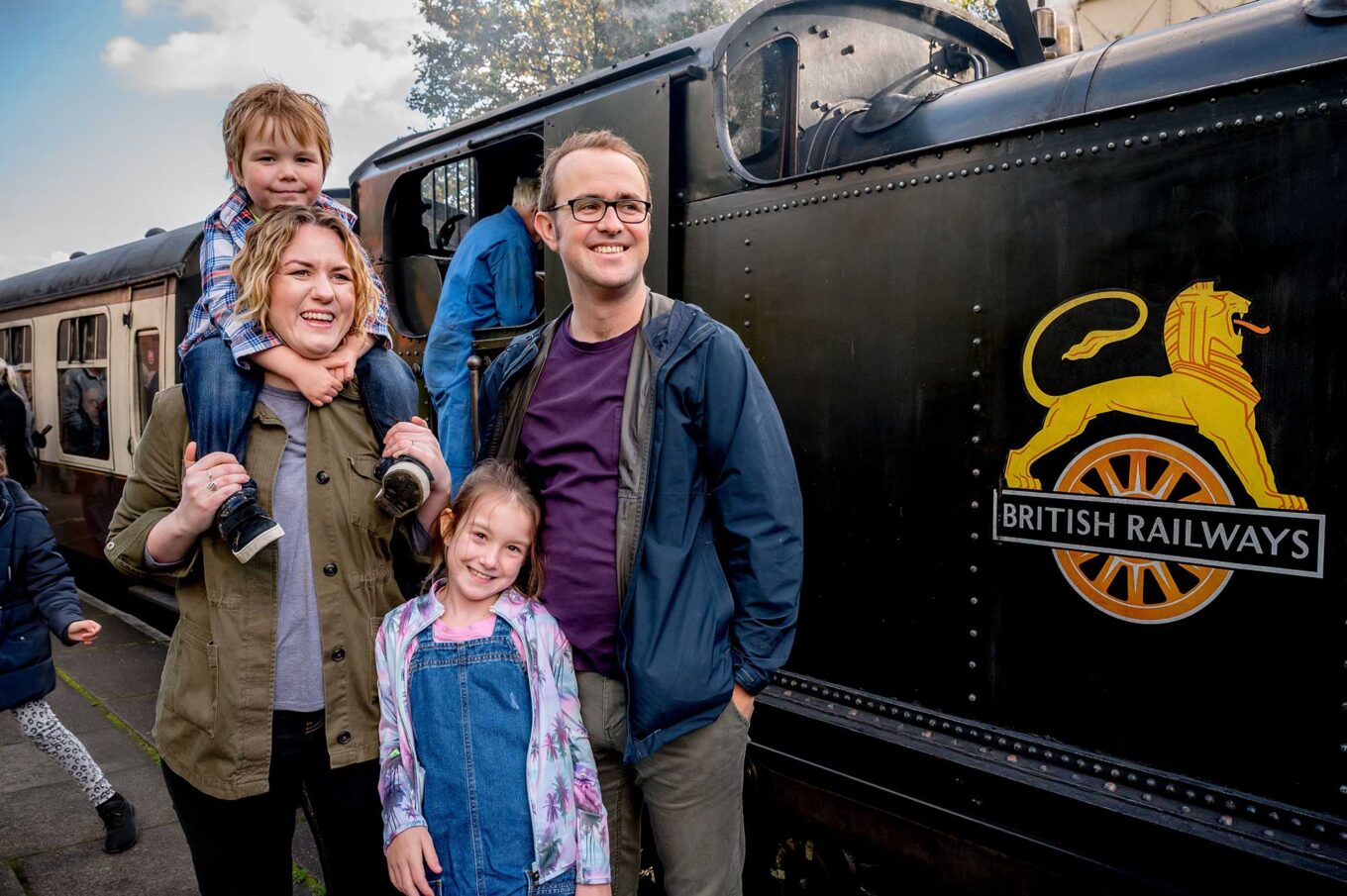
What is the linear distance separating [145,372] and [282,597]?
219 inches

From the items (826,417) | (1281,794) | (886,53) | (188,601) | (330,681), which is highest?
(886,53)

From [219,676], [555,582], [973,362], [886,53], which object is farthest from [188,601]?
[886,53]

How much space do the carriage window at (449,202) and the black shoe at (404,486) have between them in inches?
99.2

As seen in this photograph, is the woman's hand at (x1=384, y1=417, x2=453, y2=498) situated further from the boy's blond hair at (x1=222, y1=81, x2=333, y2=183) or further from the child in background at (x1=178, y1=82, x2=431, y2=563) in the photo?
the boy's blond hair at (x1=222, y1=81, x2=333, y2=183)

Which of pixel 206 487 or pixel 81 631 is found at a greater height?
pixel 206 487

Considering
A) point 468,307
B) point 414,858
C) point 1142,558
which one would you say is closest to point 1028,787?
point 1142,558

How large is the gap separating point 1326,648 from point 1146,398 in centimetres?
55

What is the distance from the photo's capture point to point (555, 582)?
5.92ft

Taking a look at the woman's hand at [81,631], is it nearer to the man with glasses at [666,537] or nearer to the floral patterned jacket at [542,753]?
the floral patterned jacket at [542,753]

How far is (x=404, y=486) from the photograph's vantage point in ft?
5.52

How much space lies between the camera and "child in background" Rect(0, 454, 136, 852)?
312 cm

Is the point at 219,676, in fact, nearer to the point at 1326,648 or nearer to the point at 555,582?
the point at 555,582

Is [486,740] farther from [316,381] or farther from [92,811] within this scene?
→ [92,811]

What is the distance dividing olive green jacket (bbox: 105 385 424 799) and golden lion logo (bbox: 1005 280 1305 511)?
1.49 metres
